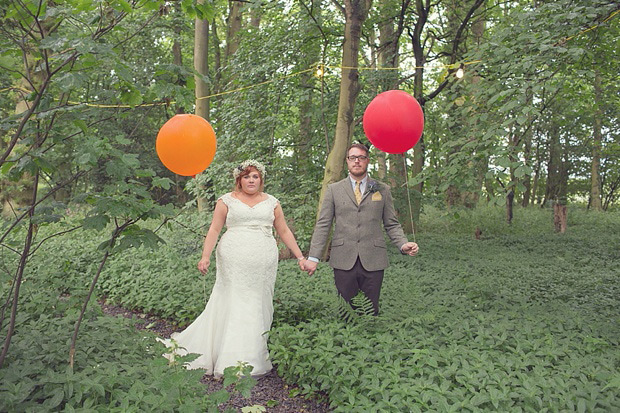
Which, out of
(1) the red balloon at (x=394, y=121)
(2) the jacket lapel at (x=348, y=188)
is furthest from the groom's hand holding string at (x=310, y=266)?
(1) the red balloon at (x=394, y=121)

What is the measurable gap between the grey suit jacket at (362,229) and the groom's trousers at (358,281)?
8cm

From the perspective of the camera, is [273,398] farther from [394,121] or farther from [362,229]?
[394,121]

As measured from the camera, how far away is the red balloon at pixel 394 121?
16.2ft

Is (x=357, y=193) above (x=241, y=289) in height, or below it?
above

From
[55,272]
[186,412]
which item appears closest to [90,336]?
[186,412]

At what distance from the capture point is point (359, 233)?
515 centimetres

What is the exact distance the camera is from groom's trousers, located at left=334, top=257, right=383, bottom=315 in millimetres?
5199

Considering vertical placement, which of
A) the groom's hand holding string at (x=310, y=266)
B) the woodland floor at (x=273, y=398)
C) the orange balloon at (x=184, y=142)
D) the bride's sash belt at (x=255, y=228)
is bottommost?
the woodland floor at (x=273, y=398)

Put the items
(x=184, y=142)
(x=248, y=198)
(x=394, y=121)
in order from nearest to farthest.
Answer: (x=184, y=142), (x=394, y=121), (x=248, y=198)

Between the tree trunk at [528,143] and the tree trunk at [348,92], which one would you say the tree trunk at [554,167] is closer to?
the tree trunk at [528,143]

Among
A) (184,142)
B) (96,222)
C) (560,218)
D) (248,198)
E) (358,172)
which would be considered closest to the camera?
(96,222)

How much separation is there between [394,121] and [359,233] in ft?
4.12

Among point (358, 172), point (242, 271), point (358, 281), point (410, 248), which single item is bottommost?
point (358, 281)

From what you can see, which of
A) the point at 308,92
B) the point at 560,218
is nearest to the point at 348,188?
the point at 308,92
